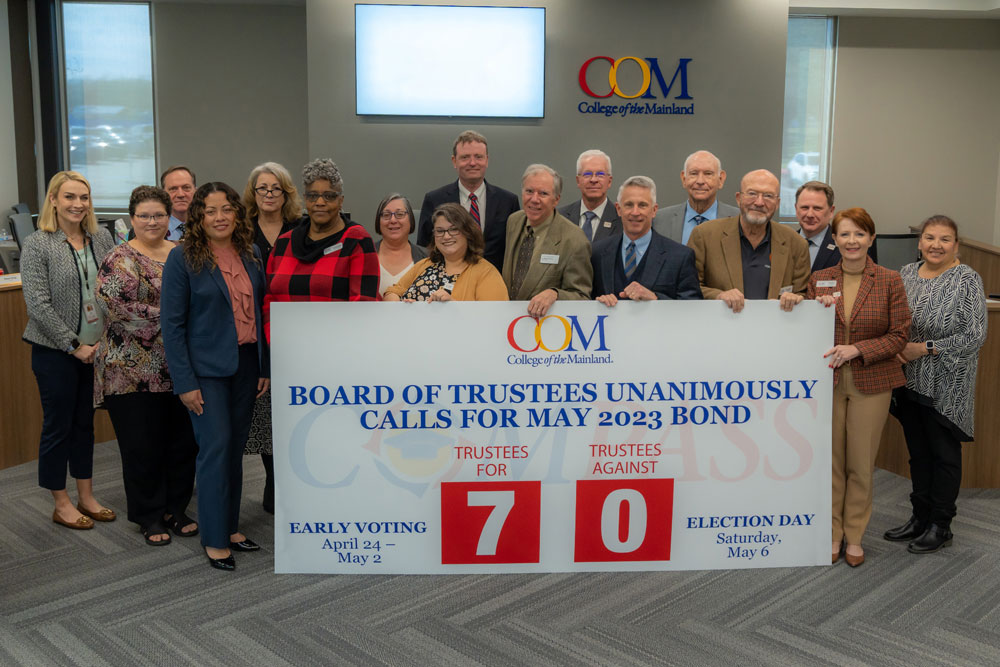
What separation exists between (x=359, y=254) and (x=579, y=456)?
3.64ft

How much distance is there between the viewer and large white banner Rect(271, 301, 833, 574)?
2.97m

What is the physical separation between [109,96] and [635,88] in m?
5.06

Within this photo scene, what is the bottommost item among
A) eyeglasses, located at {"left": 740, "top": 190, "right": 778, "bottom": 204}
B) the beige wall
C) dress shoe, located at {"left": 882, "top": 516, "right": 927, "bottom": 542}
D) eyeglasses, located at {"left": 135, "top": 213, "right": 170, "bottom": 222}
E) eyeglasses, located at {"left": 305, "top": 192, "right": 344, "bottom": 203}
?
dress shoe, located at {"left": 882, "top": 516, "right": 927, "bottom": 542}

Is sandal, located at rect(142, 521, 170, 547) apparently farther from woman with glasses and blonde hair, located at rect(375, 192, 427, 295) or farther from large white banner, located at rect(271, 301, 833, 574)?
woman with glasses and blonde hair, located at rect(375, 192, 427, 295)

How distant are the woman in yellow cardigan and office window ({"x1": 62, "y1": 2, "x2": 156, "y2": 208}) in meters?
5.98

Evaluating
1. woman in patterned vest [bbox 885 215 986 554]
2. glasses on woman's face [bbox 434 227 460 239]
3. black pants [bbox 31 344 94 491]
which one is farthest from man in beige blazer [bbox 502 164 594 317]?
black pants [bbox 31 344 94 491]

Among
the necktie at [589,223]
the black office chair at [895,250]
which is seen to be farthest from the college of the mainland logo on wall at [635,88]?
the necktie at [589,223]

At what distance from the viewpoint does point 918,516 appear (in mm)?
3535

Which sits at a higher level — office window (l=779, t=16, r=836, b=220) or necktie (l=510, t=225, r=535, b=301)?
office window (l=779, t=16, r=836, b=220)

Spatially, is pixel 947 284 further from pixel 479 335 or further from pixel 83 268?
pixel 83 268

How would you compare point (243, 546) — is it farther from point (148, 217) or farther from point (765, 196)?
point (765, 196)

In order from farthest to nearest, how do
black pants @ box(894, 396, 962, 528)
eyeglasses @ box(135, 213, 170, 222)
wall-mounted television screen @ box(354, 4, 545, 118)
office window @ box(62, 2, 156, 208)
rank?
office window @ box(62, 2, 156, 208), wall-mounted television screen @ box(354, 4, 545, 118), black pants @ box(894, 396, 962, 528), eyeglasses @ box(135, 213, 170, 222)

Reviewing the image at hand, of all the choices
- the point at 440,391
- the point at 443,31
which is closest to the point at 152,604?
the point at 440,391

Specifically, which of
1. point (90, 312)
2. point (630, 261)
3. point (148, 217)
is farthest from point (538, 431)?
point (90, 312)
